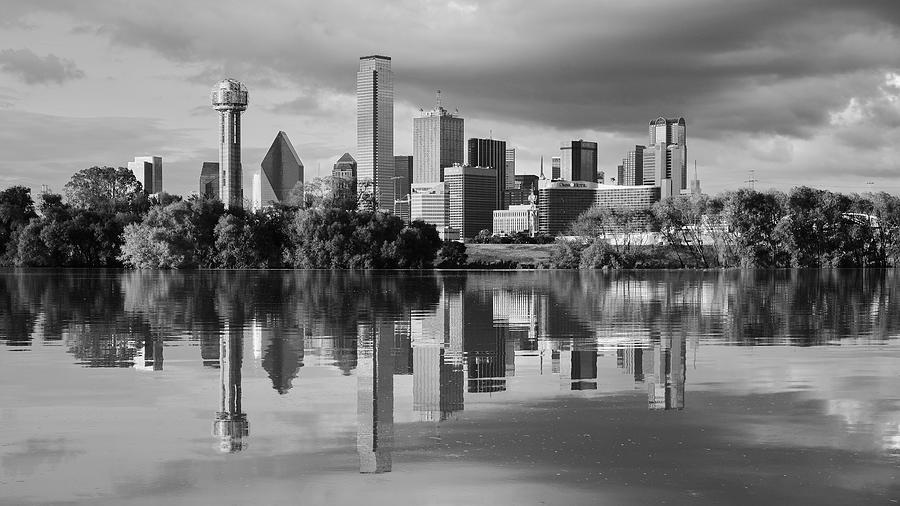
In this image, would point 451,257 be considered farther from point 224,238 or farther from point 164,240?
point 164,240

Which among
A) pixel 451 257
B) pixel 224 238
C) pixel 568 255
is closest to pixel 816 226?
pixel 568 255

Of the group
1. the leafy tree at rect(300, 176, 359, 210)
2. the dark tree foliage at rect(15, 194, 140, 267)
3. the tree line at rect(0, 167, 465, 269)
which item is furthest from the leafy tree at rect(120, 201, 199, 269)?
the leafy tree at rect(300, 176, 359, 210)

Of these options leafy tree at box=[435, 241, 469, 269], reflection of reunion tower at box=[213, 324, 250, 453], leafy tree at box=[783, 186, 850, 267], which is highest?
leafy tree at box=[783, 186, 850, 267]

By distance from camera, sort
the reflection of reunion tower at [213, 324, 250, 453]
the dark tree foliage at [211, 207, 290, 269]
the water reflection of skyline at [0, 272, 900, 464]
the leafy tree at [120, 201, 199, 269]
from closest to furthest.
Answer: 1. the reflection of reunion tower at [213, 324, 250, 453]
2. the water reflection of skyline at [0, 272, 900, 464]
3. the leafy tree at [120, 201, 199, 269]
4. the dark tree foliage at [211, 207, 290, 269]

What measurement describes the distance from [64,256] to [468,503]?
385 ft

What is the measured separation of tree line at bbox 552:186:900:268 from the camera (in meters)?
117

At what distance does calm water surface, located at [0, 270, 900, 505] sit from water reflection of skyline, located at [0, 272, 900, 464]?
0.39 ft

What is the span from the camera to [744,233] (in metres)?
118

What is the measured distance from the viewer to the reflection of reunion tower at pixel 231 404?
42.5ft

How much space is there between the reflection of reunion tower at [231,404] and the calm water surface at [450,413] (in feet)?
0.18

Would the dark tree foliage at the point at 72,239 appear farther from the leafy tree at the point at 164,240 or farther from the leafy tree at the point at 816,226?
the leafy tree at the point at 816,226

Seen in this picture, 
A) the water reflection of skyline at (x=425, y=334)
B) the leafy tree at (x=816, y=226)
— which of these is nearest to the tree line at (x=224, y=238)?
the leafy tree at (x=816, y=226)

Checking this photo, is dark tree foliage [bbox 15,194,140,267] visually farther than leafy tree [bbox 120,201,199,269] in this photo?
Yes

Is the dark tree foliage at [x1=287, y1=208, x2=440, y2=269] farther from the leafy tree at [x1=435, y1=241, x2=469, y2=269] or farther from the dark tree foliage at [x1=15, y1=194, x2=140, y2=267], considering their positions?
the dark tree foliage at [x1=15, y1=194, x2=140, y2=267]
